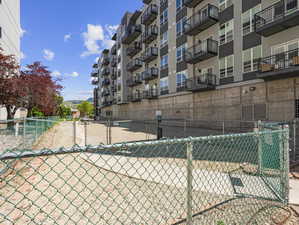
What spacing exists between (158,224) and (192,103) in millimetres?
Answer: 20154

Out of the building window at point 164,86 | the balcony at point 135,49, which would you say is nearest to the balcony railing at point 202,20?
the building window at point 164,86

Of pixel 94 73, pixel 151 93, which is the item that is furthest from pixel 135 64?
pixel 94 73

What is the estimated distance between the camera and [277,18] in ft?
43.5

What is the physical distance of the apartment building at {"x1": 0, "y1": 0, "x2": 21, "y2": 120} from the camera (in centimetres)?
1891

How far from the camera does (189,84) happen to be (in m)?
22.1

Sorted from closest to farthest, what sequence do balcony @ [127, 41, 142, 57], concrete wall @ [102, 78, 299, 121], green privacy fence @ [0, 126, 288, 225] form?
green privacy fence @ [0, 126, 288, 225], concrete wall @ [102, 78, 299, 121], balcony @ [127, 41, 142, 57]

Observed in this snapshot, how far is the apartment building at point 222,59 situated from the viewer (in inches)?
528

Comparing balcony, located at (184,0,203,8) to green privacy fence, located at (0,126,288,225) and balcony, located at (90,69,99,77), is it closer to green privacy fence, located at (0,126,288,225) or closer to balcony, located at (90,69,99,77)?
green privacy fence, located at (0,126,288,225)

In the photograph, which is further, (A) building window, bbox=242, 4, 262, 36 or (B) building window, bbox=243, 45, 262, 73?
(A) building window, bbox=242, 4, 262, 36

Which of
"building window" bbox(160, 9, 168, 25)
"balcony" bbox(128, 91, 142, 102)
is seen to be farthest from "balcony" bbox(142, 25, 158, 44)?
"balcony" bbox(128, 91, 142, 102)

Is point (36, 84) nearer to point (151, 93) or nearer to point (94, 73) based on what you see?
point (151, 93)

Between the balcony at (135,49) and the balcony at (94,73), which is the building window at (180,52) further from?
the balcony at (94,73)

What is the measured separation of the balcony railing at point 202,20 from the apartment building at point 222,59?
96mm

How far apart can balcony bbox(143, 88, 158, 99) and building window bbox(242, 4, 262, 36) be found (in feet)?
52.8
